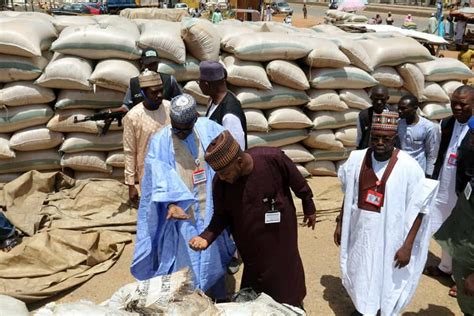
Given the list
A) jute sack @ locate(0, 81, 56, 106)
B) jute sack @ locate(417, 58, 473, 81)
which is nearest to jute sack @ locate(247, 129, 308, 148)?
jute sack @ locate(417, 58, 473, 81)

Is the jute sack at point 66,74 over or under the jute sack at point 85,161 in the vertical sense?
over

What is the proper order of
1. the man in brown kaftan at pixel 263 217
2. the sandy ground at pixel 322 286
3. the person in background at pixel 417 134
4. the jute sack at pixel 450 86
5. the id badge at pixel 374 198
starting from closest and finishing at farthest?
the man in brown kaftan at pixel 263 217 < the id badge at pixel 374 198 < the sandy ground at pixel 322 286 < the person in background at pixel 417 134 < the jute sack at pixel 450 86

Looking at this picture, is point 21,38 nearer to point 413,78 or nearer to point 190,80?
point 190,80

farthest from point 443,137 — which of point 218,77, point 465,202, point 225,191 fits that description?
point 225,191

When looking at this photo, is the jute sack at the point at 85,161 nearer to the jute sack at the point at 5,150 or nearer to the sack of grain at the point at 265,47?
the jute sack at the point at 5,150

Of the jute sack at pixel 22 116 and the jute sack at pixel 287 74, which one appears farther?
the jute sack at pixel 287 74

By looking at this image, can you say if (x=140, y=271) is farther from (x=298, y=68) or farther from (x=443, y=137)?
(x=298, y=68)

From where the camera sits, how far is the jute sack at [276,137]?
5.26 meters

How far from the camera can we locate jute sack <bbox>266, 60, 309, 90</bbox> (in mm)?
5074

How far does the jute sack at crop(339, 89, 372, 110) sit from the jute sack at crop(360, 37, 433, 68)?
0.36 m

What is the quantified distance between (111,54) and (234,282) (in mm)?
2728

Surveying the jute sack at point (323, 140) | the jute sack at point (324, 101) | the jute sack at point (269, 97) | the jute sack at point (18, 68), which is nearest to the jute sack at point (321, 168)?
the jute sack at point (323, 140)

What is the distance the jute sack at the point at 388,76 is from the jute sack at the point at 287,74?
0.92 m

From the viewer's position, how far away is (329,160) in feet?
18.8
